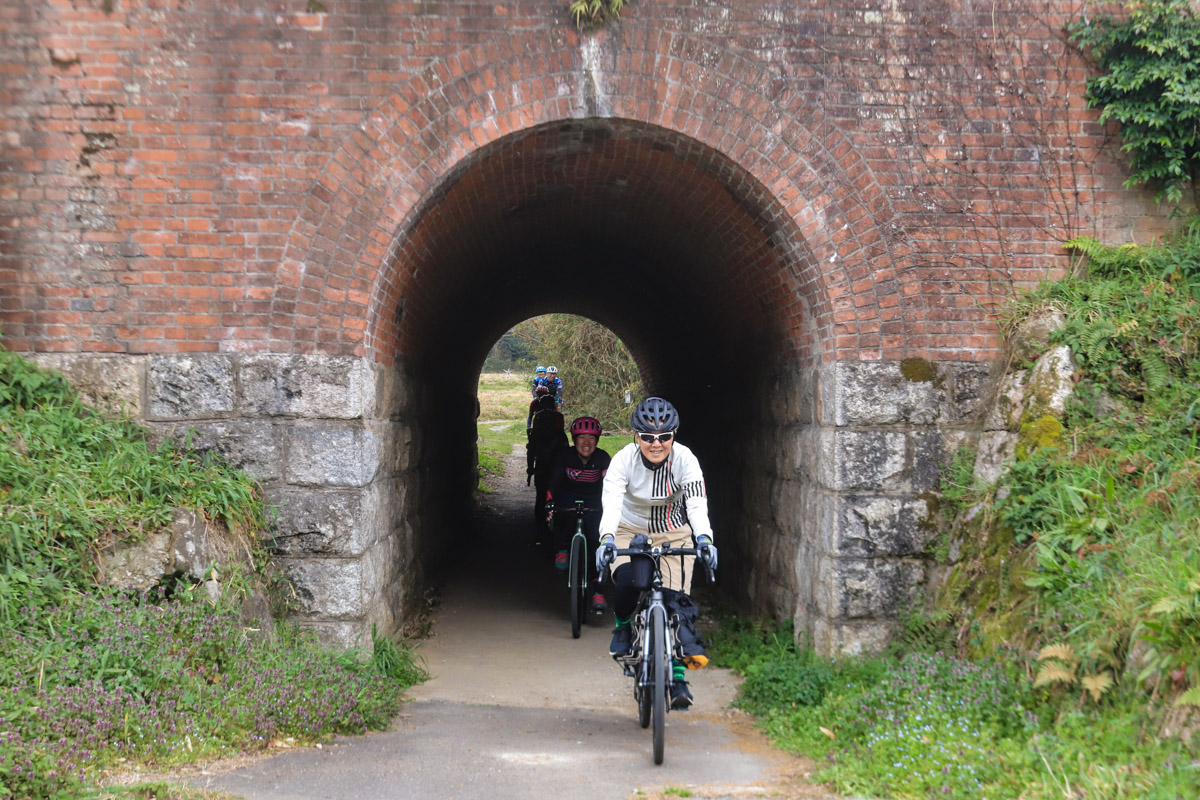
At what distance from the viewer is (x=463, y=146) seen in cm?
596

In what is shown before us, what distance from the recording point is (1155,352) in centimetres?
561

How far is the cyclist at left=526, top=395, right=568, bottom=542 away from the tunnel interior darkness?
45.0 inches

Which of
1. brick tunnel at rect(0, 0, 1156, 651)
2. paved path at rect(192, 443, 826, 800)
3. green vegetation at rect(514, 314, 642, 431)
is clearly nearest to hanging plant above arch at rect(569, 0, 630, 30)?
brick tunnel at rect(0, 0, 1156, 651)

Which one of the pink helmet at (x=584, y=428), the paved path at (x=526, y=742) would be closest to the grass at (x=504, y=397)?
the pink helmet at (x=584, y=428)

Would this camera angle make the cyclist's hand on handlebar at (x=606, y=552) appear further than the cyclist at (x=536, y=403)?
No

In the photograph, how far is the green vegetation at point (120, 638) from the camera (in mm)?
4258

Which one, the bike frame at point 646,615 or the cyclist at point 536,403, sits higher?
the cyclist at point 536,403

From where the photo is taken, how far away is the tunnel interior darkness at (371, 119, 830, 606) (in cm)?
642

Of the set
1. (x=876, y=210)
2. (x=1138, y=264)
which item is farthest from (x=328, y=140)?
(x=1138, y=264)

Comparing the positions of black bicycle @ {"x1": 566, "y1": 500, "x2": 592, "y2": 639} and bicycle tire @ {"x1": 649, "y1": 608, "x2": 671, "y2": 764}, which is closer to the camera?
bicycle tire @ {"x1": 649, "y1": 608, "x2": 671, "y2": 764}

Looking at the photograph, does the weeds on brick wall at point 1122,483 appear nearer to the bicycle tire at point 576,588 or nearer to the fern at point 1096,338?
the fern at point 1096,338

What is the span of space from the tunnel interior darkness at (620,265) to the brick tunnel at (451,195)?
9 centimetres

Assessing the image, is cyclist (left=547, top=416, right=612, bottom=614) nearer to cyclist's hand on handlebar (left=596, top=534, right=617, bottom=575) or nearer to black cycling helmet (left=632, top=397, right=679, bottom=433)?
black cycling helmet (left=632, top=397, right=679, bottom=433)

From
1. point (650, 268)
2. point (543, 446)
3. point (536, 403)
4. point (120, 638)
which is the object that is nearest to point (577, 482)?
point (650, 268)
